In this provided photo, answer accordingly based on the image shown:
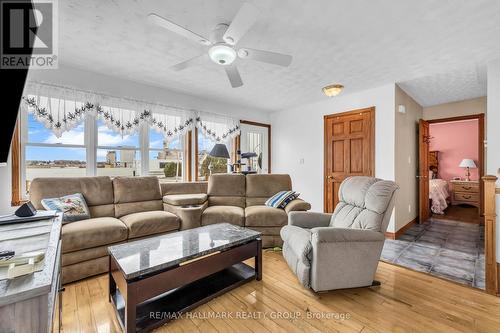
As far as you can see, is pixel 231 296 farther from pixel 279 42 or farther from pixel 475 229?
pixel 475 229

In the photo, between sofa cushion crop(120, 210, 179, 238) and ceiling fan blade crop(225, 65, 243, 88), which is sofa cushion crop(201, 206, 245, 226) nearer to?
sofa cushion crop(120, 210, 179, 238)

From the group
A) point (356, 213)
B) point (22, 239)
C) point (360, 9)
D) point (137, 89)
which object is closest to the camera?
point (22, 239)

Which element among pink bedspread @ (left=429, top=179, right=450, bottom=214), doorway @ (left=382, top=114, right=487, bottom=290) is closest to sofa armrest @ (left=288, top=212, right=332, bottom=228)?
doorway @ (left=382, top=114, right=487, bottom=290)

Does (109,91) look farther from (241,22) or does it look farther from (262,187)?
(262,187)

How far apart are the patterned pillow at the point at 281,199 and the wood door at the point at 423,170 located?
278 centimetres

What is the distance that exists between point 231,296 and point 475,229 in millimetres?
4514

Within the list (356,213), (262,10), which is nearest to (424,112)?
(356,213)

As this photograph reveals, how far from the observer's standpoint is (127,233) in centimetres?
257

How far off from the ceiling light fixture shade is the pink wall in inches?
282

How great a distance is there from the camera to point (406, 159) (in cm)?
396

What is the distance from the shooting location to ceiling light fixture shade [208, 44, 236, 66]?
204 cm

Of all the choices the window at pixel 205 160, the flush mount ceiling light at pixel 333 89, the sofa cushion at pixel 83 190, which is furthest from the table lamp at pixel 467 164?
the sofa cushion at pixel 83 190

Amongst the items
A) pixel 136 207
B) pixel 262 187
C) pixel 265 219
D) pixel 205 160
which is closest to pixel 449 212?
pixel 262 187

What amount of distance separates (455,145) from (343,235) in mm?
6794
